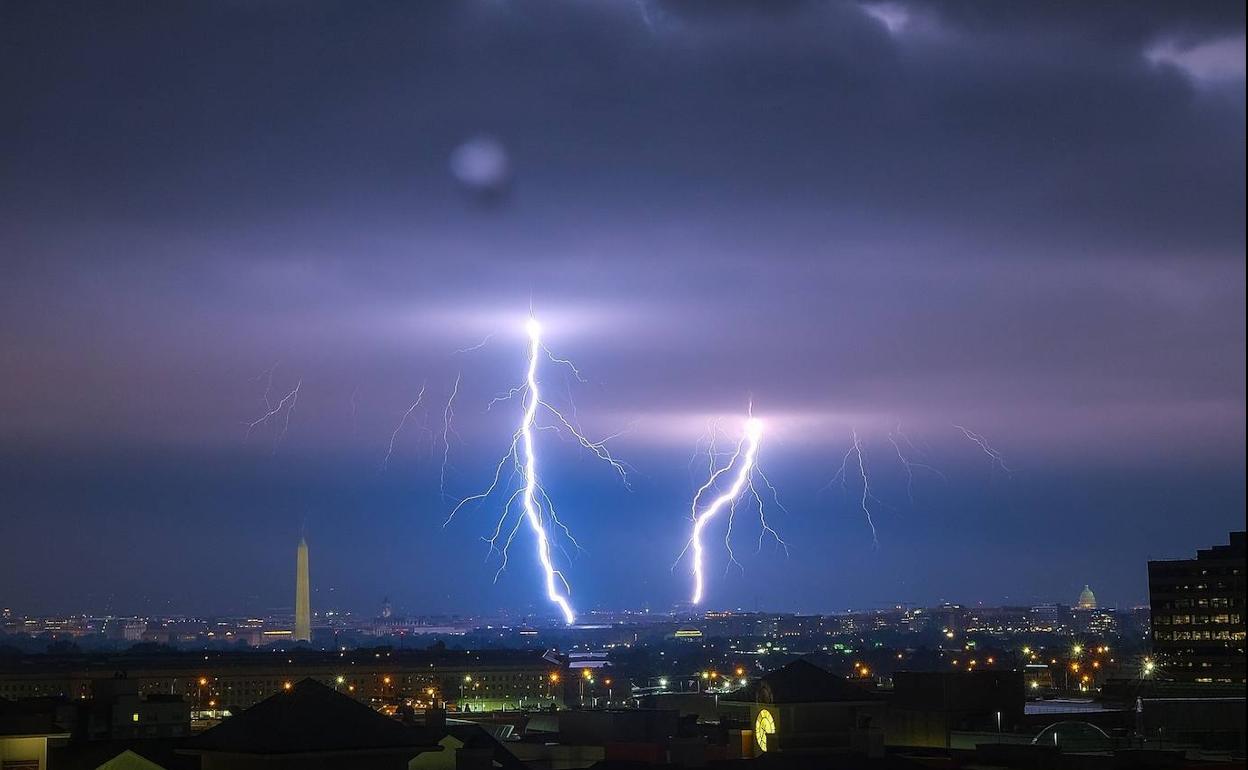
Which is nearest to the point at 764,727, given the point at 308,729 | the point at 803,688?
the point at 803,688

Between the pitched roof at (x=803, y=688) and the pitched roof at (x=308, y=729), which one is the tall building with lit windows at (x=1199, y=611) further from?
the pitched roof at (x=308, y=729)

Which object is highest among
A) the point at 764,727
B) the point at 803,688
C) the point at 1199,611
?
the point at 1199,611

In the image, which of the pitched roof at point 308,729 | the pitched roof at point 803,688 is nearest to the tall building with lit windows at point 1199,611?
the pitched roof at point 803,688

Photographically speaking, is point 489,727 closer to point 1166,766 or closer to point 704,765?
point 704,765

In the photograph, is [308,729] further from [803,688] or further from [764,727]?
[803,688]

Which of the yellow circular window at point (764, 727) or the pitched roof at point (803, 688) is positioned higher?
the pitched roof at point (803, 688)

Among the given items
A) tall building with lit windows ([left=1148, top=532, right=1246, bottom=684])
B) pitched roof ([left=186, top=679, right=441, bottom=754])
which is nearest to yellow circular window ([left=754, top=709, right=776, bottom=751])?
pitched roof ([left=186, top=679, right=441, bottom=754])
